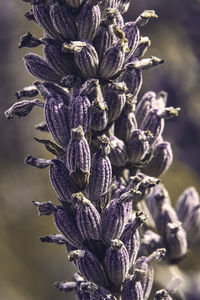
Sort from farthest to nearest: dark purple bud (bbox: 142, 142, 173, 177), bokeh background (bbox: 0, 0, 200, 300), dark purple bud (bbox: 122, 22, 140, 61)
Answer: bokeh background (bbox: 0, 0, 200, 300) → dark purple bud (bbox: 142, 142, 173, 177) → dark purple bud (bbox: 122, 22, 140, 61)

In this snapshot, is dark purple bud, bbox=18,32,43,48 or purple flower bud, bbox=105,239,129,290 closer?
purple flower bud, bbox=105,239,129,290

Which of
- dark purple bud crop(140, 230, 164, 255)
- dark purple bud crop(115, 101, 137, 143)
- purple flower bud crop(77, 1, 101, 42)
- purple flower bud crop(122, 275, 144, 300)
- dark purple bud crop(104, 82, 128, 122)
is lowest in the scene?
purple flower bud crop(122, 275, 144, 300)

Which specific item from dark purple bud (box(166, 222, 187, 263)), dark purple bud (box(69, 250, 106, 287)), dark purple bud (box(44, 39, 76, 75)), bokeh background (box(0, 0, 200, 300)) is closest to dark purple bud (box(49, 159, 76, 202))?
dark purple bud (box(69, 250, 106, 287))

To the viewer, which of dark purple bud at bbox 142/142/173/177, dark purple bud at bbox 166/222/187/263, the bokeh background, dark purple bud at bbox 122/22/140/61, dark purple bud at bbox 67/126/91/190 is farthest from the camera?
the bokeh background

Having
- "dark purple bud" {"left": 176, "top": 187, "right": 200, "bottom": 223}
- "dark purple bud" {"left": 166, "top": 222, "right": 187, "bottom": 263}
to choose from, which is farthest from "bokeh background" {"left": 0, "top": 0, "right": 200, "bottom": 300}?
"dark purple bud" {"left": 166, "top": 222, "right": 187, "bottom": 263}

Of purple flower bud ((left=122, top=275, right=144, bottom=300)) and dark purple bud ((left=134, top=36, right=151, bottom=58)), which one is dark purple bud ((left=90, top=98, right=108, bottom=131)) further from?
purple flower bud ((left=122, top=275, right=144, bottom=300))

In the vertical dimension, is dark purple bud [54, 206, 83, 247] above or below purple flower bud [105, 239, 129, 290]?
above

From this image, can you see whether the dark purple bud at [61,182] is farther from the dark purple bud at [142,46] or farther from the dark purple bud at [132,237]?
the dark purple bud at [142,46]
